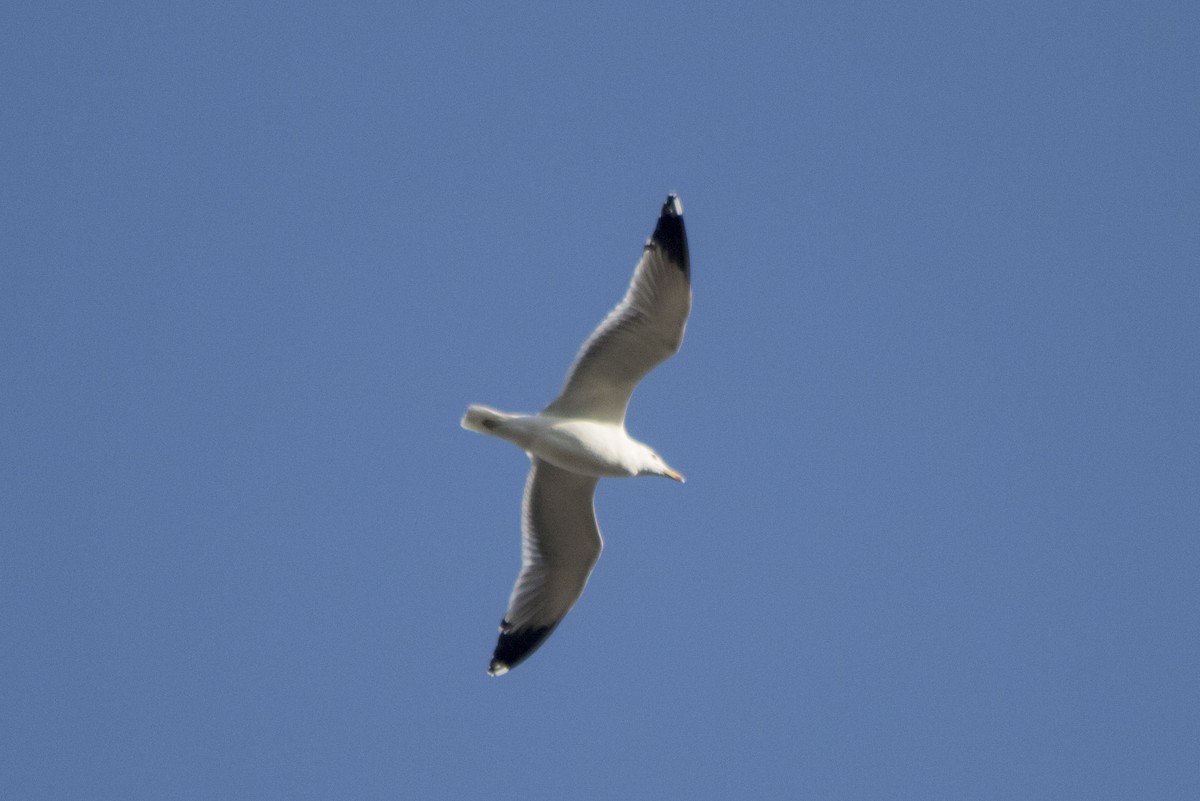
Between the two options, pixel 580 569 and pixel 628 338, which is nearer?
pixel 628 338

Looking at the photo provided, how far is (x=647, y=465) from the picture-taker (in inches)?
438

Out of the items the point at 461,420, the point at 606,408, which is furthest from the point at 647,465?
the point at 461,420

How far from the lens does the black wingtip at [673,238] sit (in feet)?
34.9

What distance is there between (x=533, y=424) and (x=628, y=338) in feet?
2.51

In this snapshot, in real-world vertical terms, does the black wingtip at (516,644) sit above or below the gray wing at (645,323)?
below

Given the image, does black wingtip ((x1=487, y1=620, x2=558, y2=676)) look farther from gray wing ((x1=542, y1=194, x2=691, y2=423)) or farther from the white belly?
gray wing ((x1=542, y1=194, x2=691, y2=423))

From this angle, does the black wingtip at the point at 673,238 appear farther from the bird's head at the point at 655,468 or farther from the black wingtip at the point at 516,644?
the black wingtip at the point at 516,644

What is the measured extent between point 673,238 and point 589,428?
125cm

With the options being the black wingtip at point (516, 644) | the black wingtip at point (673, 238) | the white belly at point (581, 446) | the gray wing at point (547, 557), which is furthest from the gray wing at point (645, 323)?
the black wingtip at point (516, 644)

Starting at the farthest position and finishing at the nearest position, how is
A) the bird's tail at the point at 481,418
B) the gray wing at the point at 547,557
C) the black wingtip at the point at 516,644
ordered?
the black wingtip at the point at 516,644, the gray wing at the point at 547,557, the bird's tail at the point at 481,418

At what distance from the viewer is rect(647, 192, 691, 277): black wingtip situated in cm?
1063

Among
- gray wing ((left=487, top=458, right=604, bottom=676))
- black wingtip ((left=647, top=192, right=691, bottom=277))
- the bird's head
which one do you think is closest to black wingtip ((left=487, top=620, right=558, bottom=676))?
gray wing ((left=487, top=458, right=604, bottom=676))

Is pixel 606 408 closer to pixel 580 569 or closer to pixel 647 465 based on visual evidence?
pixel 647 465

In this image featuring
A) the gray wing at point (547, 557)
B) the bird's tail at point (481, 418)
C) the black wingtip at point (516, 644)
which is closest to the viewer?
the bird's tail at point (481, 418)
